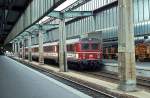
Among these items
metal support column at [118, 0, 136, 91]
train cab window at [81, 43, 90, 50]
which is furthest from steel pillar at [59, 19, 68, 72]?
metal support column at [118, 0, 136, 91]

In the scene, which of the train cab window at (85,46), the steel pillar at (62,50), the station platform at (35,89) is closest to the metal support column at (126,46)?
the station platform at (35,89)

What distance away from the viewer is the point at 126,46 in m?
16.4

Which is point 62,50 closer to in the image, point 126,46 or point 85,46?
point 85,46

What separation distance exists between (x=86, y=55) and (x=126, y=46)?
684 inches

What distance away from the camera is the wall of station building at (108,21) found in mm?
43094

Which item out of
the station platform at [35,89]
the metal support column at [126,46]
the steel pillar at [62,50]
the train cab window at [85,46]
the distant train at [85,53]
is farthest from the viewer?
the train cab window at [85,46]

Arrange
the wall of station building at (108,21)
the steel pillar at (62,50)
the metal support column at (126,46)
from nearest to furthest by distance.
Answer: the metal support column at (126,46)
the steel pillar at (62,50)
the wall of station building at (108,21)

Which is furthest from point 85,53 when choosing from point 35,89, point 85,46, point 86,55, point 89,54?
point 35,89

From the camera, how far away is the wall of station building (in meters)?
43.1

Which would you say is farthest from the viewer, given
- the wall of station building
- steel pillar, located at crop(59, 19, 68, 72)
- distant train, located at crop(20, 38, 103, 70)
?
the wall of station building

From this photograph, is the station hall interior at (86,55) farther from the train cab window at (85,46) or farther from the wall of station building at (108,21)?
the train cab window at (85,46)

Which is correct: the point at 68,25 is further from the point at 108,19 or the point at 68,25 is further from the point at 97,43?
the point at 97,43

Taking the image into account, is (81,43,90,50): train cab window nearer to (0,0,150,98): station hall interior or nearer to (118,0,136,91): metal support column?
(0,0,150,98): station hall interior

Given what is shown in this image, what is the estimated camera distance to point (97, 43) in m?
34.5
